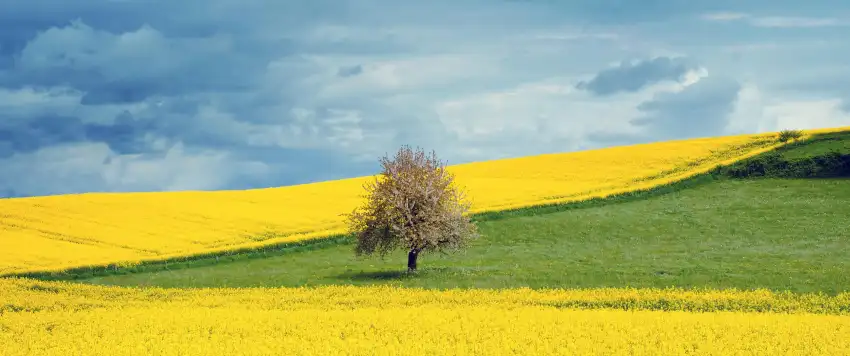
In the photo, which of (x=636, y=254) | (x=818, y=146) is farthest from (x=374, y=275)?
(x=818, y=146)

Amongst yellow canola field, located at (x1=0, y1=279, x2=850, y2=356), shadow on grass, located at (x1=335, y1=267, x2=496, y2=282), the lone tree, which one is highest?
the lone tree

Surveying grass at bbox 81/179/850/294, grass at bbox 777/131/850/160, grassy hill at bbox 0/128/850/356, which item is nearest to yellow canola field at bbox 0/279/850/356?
grassy hill at bbox 0/128/850/356

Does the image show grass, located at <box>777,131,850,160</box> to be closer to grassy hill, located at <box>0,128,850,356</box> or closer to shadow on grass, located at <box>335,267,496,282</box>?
grassy hill, located at <box>0,128,850,356</box>

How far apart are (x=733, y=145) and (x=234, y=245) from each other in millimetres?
47821

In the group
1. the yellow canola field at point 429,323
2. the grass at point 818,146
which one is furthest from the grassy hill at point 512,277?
the grass at point 818,146

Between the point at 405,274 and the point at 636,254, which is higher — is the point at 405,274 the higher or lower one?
the higher one

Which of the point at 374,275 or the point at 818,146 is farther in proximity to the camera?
the point at 818,146

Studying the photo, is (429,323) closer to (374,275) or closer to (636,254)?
(374,275)

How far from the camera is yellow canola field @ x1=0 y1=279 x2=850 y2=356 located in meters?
21.5

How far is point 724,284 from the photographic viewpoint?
1404 inches

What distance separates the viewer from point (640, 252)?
4450 cm

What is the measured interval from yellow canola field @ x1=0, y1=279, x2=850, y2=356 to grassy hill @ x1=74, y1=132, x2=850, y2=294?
3355mm

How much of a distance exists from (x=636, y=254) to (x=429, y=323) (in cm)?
2123

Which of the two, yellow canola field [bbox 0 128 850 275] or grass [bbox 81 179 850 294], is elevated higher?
yellow canola field [bbox 0 128 850 275]
